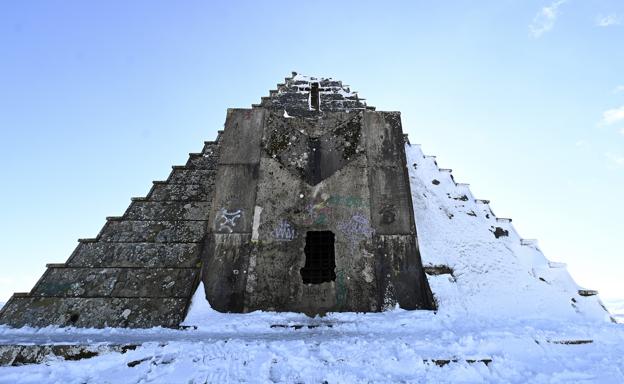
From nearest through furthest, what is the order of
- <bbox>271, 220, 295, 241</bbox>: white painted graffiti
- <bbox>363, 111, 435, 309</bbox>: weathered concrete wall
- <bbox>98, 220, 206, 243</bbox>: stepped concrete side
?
<bbox>363, 111, 435, 309</bbox>: weathered concrete wall, <bbox>271, 220, 295, 241</bbox>: white painted graffiti, <bbox>98, 220, 206, 243</bbox>: stepped concrete side

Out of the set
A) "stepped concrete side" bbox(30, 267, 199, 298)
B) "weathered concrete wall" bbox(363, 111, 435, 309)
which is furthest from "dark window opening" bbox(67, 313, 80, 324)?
"weathered concrete wall" bbox(363, 111, 435, 309)

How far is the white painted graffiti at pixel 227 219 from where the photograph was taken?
615cm

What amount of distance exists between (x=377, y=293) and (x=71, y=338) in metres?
4.50

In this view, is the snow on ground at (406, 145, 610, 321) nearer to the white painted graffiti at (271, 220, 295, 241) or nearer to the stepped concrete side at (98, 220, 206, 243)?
the white painted graffiti at (271, 220, 295, 241)

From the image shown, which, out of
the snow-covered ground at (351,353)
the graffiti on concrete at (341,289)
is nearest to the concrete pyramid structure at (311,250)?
the graffiti on concrete at (341,289)

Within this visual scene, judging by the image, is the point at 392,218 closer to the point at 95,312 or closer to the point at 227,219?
the point at 227,219

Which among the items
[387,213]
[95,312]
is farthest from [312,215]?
[95,312]

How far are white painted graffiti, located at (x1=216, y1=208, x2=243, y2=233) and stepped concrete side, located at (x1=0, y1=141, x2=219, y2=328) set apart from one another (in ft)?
2.54

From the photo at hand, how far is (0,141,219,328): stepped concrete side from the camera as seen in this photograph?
5.75 metres

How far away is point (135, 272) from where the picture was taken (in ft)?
21.8

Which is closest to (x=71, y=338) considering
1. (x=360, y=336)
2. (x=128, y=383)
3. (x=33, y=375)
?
(x=33, y=375)

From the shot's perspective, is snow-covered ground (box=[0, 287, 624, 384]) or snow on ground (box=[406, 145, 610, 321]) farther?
snow on ground (box=[406, 145, 610, 321])

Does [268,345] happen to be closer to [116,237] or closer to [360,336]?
[360,336]

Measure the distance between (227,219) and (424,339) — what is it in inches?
145
